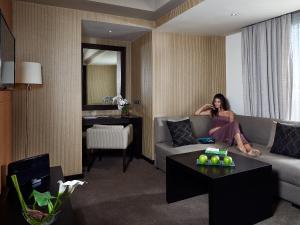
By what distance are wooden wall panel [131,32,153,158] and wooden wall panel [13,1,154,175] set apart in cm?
108

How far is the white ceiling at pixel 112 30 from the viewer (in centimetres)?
370

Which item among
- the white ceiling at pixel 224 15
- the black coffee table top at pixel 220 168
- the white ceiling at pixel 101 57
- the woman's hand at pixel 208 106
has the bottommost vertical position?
the black coffee table top at pixel 220 168

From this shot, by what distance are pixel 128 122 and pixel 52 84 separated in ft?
5.08

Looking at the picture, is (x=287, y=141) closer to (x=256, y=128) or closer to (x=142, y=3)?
(x=256, y=128)

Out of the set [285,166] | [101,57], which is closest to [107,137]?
[101,57]

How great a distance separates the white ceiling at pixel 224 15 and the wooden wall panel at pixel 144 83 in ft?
1.73

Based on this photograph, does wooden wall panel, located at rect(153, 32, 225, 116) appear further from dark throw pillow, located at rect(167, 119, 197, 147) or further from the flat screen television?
the flat screen television

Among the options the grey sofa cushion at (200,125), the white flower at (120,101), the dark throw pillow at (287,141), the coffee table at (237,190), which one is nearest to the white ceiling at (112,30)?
the white flower at (120,101)

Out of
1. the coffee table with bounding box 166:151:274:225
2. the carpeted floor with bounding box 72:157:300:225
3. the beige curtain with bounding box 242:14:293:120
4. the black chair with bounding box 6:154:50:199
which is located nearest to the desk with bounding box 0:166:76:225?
the black chair with bounding box 6:154:50:199

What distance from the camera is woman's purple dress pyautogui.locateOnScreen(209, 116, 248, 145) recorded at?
134 inches

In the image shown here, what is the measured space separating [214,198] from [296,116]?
7.01 ft

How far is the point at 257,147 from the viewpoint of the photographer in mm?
3270

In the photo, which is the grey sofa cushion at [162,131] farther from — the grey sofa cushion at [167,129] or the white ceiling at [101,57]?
the white ceiling at [101,57]

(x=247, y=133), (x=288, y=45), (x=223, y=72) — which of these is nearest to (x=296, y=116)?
(x=247, y=133)
